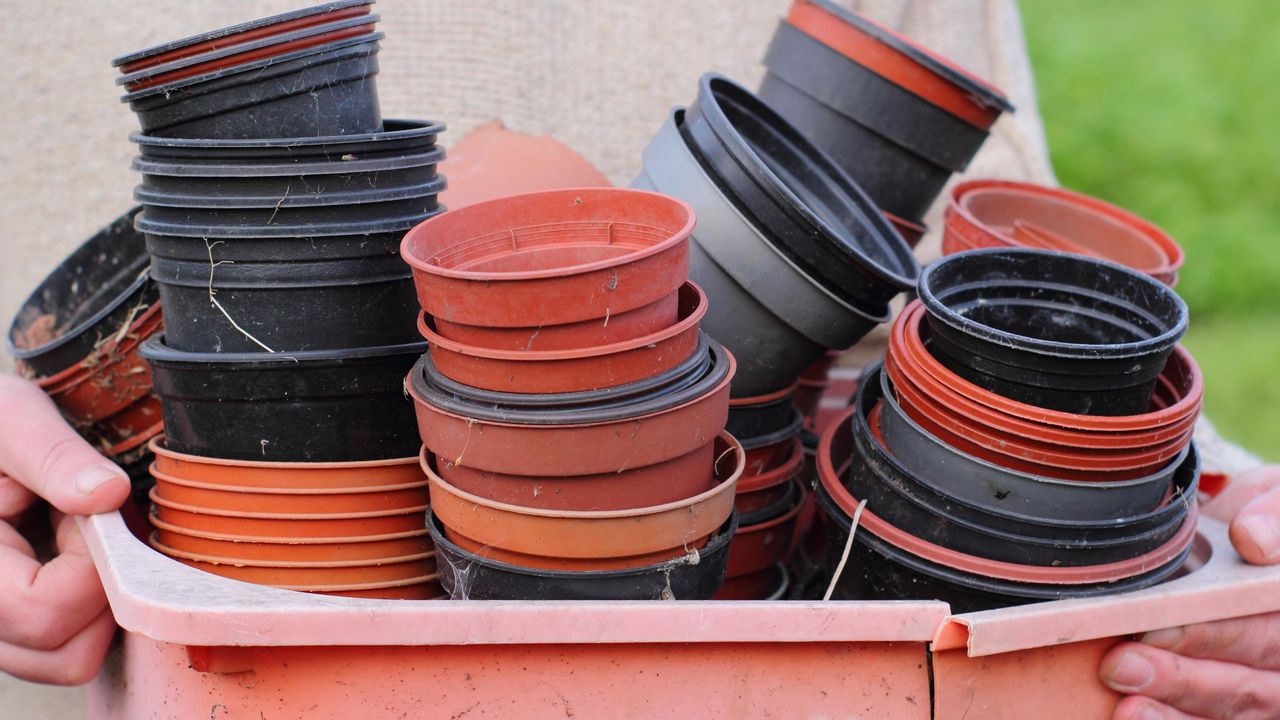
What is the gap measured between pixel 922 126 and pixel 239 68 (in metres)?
1.32

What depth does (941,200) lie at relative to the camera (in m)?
3.60

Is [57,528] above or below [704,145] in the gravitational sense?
below

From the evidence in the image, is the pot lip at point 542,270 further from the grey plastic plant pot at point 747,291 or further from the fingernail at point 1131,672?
the fingernail at point 1131,672

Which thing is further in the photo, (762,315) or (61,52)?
(61,52)

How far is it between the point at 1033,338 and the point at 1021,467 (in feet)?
0.67

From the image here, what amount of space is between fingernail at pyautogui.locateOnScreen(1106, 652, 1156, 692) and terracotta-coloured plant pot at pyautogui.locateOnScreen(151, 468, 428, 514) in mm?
1011

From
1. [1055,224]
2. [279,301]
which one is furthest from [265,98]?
[1055,224]

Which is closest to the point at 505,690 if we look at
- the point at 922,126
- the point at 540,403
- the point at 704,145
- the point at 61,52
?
the point at 540,403

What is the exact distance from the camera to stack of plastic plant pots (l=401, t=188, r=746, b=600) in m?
1.35

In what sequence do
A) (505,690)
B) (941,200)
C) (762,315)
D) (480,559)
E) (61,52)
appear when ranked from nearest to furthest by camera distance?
(505,690)
(480,559)
(762,315)
(61,52)
(941,200)

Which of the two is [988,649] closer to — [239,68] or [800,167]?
[800,167]

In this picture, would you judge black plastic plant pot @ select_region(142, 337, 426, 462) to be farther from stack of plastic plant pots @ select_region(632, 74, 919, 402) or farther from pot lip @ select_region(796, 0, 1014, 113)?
pot lip @ select_region(796, 0, 1014, 113)

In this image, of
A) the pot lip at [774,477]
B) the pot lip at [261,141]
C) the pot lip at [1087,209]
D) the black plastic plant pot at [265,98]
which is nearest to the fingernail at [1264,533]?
the pot lip at [1087,209]

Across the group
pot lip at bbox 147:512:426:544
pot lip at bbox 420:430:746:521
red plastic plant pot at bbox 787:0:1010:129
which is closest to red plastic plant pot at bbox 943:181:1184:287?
red plastic plant pot at bbox 787:0:1010:129
